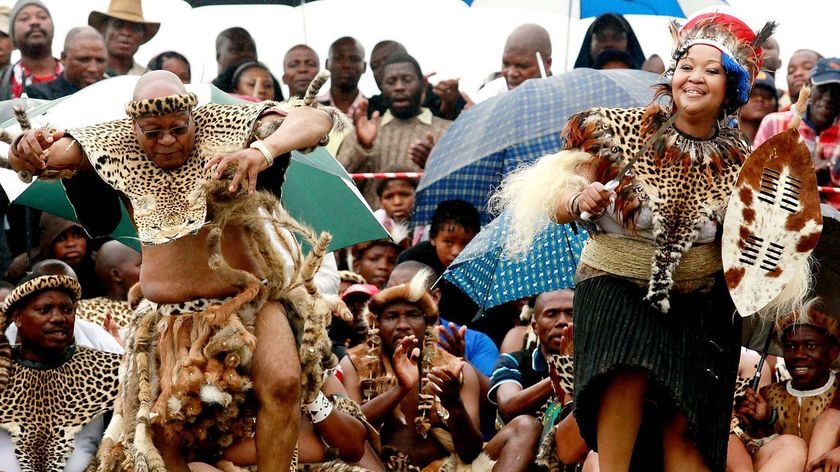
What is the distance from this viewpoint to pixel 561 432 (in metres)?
7.96

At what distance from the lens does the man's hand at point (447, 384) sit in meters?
8.61

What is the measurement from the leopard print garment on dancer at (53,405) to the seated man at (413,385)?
4.68 feet

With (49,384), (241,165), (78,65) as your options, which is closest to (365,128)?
(78,65)

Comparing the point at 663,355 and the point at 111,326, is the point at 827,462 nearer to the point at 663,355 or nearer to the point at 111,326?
the point at 663,355

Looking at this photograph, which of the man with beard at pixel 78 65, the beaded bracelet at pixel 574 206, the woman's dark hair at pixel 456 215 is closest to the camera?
the beaded bracelet at pixel 574 206

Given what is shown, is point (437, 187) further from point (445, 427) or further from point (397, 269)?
point (445, 427)

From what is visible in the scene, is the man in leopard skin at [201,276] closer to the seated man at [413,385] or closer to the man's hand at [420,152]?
the seated man at [413,385]

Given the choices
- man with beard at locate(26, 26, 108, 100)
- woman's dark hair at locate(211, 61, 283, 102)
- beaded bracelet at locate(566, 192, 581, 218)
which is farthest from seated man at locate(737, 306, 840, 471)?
man with beard at locate(26, 26, 108, 100)

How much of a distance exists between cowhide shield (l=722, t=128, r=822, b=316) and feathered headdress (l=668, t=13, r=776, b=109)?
34cm

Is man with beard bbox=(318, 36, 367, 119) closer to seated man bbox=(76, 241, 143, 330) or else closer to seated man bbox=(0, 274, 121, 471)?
seated man bbox=(76, 241, 143, 330)

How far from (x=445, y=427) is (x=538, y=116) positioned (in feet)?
7.38

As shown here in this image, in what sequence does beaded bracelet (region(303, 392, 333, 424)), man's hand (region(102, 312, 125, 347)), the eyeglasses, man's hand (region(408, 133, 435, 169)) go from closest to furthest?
the eyeglasses
beaded bracelet (region(303, 392, 333, 424))
man's hand (region(102, 312, 125, 347))
man's hand (region(408, 133, 435, 169))

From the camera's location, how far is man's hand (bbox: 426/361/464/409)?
8.61 metres

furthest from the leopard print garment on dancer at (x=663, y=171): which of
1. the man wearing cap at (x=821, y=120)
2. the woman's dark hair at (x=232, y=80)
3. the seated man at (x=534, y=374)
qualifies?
the woman's dark hair at (x=232, y=80)
